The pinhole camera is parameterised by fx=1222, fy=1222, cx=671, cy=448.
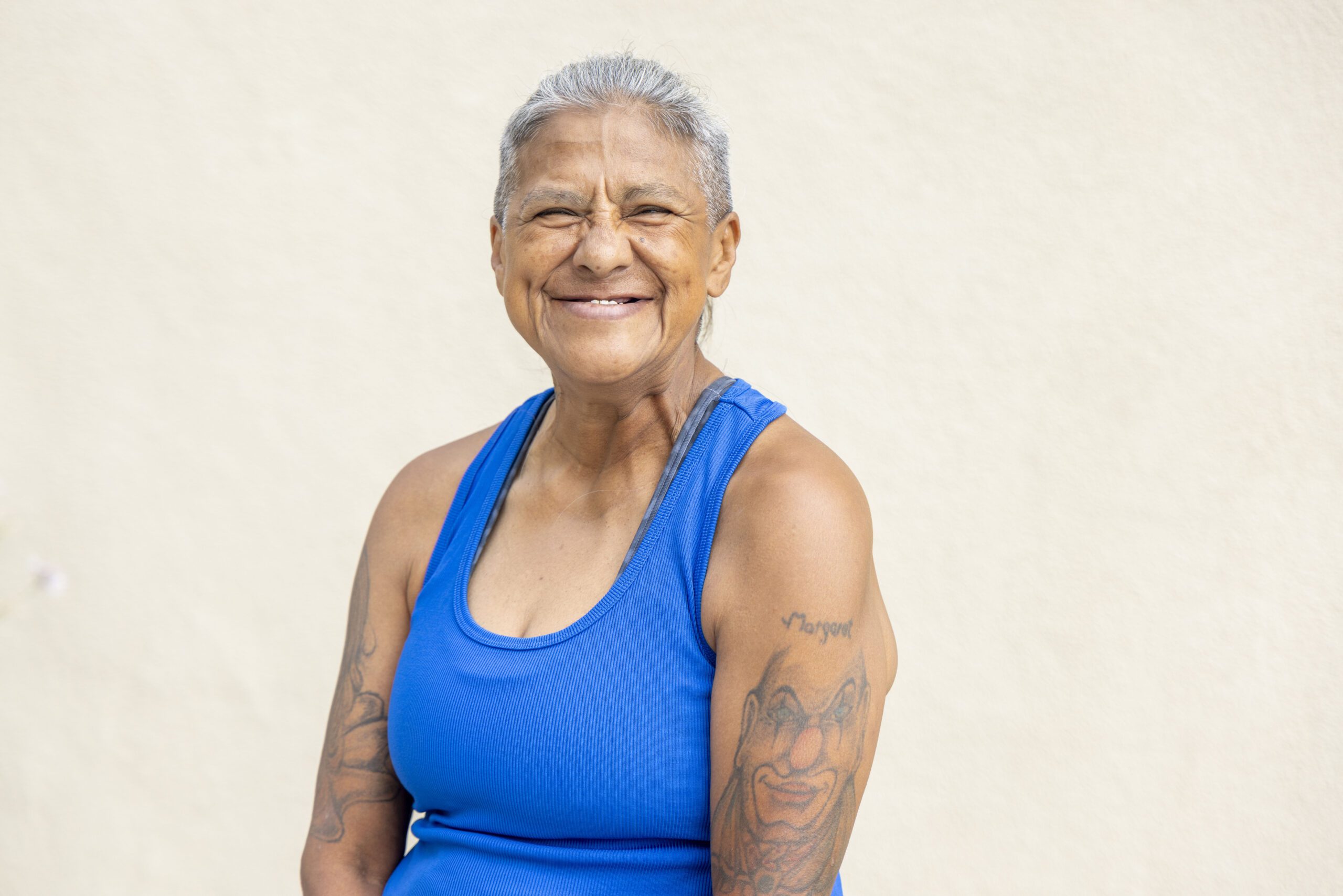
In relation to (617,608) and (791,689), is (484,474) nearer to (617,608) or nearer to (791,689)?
(617,608)

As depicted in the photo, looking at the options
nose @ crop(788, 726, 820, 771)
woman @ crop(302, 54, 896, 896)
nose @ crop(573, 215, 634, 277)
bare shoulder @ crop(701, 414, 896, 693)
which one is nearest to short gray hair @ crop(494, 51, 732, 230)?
woman @ crop(302, 54, 896, 896)

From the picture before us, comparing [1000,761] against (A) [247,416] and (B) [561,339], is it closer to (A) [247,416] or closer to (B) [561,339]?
(B) [561,339]

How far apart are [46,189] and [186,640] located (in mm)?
1226

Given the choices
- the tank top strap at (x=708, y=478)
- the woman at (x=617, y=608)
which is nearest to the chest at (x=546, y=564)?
the woman at (x=617, y=608)

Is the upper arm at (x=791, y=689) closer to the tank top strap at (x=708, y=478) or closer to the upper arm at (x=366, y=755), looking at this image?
the tank top strap at (x=708, y=478)

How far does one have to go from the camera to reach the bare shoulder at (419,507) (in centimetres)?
202

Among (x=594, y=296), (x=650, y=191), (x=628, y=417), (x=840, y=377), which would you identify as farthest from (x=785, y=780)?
(x=840, y=377)

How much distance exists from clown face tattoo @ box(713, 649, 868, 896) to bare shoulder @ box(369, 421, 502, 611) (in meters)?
0.69

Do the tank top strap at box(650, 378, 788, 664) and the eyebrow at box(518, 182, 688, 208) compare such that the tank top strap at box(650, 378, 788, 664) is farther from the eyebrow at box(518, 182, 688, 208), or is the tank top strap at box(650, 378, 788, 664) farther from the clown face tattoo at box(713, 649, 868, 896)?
the eyebrow at box(518, 182, 688, 208)

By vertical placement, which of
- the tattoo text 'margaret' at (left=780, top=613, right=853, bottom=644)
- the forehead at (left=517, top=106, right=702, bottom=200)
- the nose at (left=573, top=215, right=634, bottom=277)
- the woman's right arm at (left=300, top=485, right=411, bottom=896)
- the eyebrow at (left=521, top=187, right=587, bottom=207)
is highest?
the forehead at (left=517, top=106, right=702, bottom=200)

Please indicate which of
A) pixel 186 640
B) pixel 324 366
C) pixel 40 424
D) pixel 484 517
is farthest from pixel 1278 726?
pixel 40 424

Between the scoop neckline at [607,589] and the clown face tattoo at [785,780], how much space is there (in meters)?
0.26

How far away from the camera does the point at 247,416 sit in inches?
123

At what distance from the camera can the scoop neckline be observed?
171 cm
